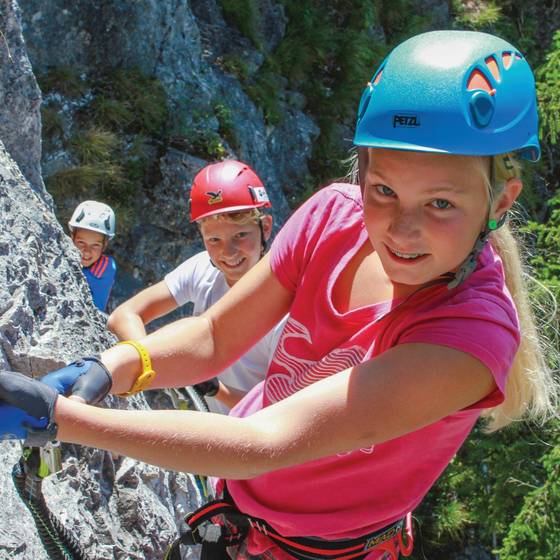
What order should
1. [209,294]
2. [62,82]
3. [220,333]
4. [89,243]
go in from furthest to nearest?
[62,82], [89,243], [209,294], [220,333]

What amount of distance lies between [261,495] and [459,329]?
86 cm

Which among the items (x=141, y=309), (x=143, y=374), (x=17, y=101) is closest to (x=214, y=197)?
(x=141, y=309)

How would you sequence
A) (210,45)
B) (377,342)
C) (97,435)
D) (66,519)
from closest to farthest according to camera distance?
(97,435)
(377,342)
(66,519)
(210,45)

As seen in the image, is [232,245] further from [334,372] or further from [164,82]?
[164,82]

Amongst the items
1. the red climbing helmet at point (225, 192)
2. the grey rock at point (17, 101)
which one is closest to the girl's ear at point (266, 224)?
the red climbing helmet at point (225, 192)

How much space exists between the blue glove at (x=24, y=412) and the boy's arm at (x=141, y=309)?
9.17 ft

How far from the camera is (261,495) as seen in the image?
2299 mm

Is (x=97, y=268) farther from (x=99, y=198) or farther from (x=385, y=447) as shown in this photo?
(x=385, y=447)

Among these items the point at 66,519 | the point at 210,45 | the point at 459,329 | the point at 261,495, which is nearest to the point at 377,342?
the point at 459,329

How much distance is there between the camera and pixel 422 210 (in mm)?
1834

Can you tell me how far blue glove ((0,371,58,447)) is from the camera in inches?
67.6

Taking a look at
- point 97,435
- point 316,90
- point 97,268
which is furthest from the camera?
point 316,90

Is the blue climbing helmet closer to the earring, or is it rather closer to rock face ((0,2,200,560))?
the earring

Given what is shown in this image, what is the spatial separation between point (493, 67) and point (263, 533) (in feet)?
4.94
